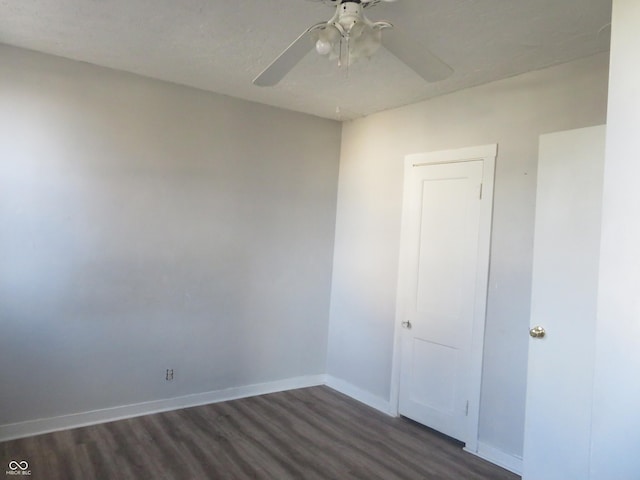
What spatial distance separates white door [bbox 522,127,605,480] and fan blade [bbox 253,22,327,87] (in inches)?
64.3

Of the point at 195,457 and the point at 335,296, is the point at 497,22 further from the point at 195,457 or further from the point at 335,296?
the point at 195,457

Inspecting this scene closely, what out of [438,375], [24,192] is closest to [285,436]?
[438,375]

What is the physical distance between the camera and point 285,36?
249 centimetres

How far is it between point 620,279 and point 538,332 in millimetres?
1321

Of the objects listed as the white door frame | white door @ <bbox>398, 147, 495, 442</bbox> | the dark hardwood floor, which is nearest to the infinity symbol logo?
the dark hardwood floor

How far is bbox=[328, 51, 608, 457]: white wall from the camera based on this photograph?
2771mm

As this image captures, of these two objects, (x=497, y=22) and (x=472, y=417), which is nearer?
(x=497, y=22)

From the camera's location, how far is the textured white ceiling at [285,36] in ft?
Answer: 7.03

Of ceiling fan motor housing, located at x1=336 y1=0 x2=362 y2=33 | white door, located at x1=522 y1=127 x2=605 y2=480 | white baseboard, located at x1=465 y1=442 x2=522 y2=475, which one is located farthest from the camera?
white baseboard, located at x1=465 y1=442 x2=522 y2=475

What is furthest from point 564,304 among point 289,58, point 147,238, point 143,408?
point 143,408

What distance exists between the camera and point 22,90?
2.92 metres

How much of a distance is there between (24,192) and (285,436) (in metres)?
2.51

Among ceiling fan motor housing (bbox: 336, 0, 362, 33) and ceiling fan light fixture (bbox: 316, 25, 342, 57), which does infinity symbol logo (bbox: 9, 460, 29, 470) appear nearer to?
ceiling fan light fixture (bbox: 316, 25, 342, 57)

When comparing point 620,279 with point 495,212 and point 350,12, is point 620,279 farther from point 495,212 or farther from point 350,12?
point 495,212
